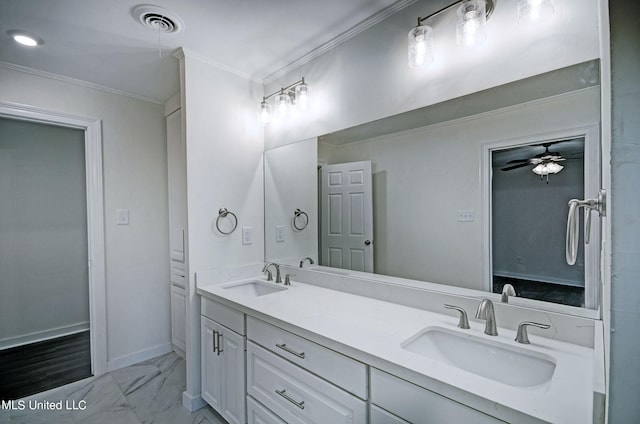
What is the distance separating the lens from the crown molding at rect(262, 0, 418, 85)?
156 centimetres

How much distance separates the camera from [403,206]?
1.60 metres

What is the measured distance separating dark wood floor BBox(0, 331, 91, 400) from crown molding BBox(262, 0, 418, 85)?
2.84 m

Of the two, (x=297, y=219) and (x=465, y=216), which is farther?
(x=297, y=219)

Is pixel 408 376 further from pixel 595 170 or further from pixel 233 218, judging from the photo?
pixel 233 218

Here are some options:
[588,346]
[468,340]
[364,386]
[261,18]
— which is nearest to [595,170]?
[588,346]

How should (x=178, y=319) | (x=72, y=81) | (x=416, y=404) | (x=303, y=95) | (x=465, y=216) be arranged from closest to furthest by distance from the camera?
(x=416, y=404) < (x=465, y=216) < (x=303, y=95) < (x=72, y=81) < (x=178, y=319)

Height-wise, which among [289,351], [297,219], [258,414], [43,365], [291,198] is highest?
[291,198]

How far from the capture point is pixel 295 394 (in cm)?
127

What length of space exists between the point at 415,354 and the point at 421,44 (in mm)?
1335

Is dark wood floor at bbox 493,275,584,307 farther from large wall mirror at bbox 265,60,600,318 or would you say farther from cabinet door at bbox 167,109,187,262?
cabinet door at bbox 167,109,187,262

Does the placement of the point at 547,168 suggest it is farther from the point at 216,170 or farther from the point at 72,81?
the point at 72,81

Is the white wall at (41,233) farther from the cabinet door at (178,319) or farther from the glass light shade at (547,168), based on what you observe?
the glass light shade at (547,168)

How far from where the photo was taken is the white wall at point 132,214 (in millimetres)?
2498

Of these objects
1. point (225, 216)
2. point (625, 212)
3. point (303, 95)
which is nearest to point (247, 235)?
point (225, 216)
